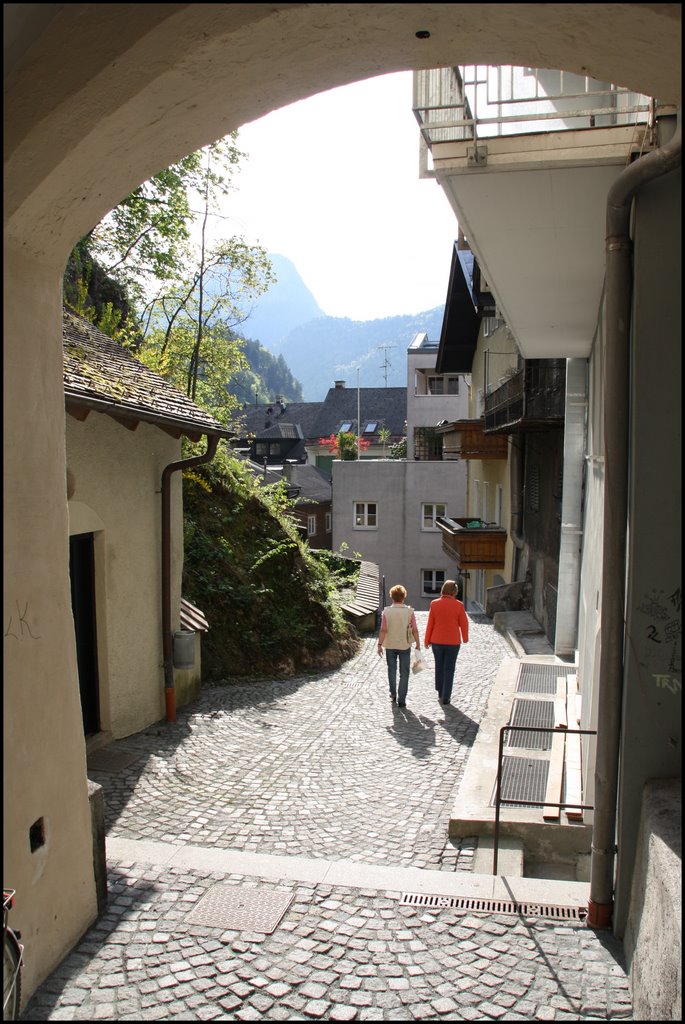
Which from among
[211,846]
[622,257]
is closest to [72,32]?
[622,257]

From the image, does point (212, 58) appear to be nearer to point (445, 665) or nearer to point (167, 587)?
point (167, 587)

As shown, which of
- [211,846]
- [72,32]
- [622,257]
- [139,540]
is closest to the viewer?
[72,32]

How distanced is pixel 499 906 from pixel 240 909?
1.39m

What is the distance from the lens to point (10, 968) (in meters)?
2.98

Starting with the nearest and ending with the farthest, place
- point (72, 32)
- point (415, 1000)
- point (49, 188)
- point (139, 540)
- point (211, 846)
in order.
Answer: point (72, 32), point (49, 188), point (415, 1000), point (211, 846), point (139, 540)

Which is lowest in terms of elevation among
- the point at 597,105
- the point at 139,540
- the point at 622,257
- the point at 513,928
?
the point at 513,928

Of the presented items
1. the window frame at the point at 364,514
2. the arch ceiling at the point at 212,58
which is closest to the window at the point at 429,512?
the window frame at the point at 364,514

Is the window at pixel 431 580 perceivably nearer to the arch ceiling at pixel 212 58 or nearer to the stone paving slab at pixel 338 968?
the stone paving slab at pixel 338 968

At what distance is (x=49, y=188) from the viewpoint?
3.05 meters

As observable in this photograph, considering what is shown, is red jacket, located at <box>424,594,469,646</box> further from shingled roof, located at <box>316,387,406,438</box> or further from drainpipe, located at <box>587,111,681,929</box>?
shingled roof, located at <box>316,387,406,438</box>

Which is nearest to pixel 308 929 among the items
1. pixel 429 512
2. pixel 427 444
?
pixel 429 512

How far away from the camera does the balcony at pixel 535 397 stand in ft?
42.0

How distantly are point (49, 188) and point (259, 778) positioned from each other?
5272mm

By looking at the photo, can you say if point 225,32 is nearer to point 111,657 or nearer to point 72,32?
point 72,32
